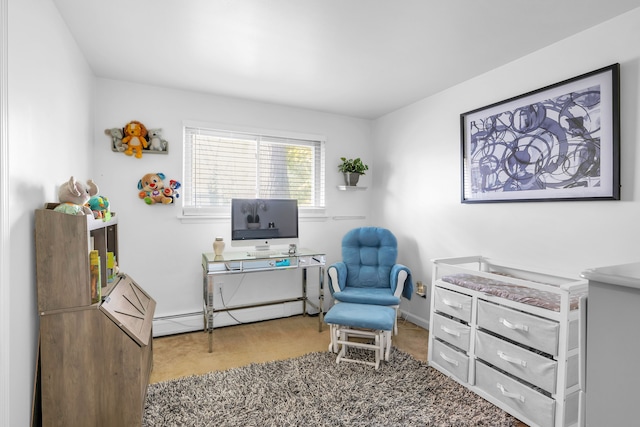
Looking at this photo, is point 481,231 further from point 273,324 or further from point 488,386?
point 273,324

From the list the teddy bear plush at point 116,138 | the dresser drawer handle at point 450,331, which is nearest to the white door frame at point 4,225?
the teddy bear plush at point 116,138

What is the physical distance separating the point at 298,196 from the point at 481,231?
204 centimetres

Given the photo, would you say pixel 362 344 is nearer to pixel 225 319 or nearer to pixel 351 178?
pixel 225 319

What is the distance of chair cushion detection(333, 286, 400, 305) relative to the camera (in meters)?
2.85

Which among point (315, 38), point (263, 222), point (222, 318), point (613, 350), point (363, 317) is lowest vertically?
point (222, 318)

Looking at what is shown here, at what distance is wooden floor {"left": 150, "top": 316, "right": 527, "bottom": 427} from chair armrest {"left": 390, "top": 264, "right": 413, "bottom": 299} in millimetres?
492

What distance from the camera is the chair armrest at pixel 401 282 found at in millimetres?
2967

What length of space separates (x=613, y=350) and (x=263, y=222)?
2912 mm

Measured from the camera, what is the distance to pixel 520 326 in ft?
6.22

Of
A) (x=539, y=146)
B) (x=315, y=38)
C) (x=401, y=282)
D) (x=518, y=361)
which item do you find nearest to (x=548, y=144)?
(x=539, y=146)

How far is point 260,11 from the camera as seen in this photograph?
186 cm

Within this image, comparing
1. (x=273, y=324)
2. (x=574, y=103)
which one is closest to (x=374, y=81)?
(x=574, y=103)

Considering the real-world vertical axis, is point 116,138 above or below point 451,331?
above

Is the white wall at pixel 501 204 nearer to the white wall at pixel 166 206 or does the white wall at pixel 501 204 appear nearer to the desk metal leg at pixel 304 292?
the desk metal leg at pixel 304 292
